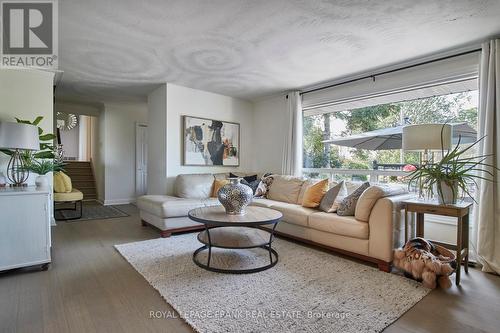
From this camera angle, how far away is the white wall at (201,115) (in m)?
4.55

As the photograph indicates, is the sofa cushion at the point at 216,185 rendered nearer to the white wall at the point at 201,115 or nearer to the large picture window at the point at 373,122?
the white wall at the point at 201,115

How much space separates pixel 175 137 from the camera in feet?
15.1

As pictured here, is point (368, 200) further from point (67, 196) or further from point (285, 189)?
point (67, 196)

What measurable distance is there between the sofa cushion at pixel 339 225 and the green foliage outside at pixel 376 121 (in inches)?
54.7

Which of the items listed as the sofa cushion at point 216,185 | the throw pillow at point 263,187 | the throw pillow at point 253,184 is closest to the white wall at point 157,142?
the sofa cushion at point 216,185

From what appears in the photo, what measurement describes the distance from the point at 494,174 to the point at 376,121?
1.60 meters

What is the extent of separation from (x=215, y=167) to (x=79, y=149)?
770 cm

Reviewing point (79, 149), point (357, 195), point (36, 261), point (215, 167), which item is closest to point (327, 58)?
point (357, 195)

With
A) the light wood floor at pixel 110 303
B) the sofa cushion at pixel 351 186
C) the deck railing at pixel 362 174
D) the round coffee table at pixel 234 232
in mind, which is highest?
the deck railing at pixel 362 174

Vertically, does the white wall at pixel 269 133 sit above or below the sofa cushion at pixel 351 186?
above

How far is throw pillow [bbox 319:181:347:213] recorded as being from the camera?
10.4 ft

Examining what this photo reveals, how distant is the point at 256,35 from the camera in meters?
2.70

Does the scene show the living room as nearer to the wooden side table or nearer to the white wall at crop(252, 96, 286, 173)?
the wooden side table

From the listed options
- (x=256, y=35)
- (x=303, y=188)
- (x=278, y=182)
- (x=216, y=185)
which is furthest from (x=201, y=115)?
(x=256, y=35)
